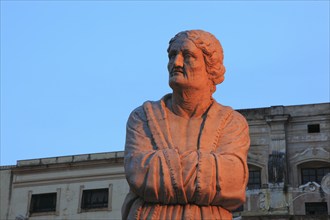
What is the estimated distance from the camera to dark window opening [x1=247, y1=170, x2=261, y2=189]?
34000 millimetres

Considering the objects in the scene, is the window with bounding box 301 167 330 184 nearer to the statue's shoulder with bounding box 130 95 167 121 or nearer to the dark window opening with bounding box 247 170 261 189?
the dark window opening with bounding box 247 170 261 189

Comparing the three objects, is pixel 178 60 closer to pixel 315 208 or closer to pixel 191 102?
pixel 191 102

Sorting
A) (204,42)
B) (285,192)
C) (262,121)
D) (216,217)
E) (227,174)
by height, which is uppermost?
(262,121)

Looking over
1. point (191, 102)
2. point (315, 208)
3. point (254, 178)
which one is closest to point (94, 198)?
point (254, 178)

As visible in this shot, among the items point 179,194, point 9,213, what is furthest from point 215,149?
point 9,213

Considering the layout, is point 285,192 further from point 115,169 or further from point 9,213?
point 9,213

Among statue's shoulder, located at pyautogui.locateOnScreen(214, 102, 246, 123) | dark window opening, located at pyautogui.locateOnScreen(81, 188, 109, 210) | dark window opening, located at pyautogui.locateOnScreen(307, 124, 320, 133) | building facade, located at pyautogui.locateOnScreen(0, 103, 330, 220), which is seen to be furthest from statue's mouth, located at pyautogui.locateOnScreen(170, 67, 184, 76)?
dark window opening, located at pyautogui.locateOnScreen(307, 124, 320, 133)

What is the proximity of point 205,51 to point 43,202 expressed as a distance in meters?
30.2

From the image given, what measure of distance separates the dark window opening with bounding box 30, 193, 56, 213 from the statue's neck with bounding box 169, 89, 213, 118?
2945 cm

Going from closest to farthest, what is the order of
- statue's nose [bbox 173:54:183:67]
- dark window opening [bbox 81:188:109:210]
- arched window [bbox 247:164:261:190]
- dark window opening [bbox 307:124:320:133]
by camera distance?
statue's nose [bbox 173:54:183:67], dark window opening [bbox 81:188:109:210], arched window [bbox 247:164:261:190], dark window opening [bbox 307:124:320:133]

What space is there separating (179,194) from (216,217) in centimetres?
41

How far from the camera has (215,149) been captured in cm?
626

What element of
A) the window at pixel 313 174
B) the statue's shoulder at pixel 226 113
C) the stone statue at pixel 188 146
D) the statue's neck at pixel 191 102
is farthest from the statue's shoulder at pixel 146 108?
the window at pixel 313 174

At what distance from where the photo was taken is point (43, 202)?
3531cm
